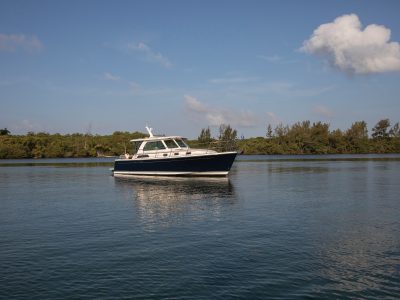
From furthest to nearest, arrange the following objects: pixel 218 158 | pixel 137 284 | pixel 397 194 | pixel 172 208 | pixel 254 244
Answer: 1. pixel 218 158
2. pixel 397 194
3. pixel 172 208
4. pixel 254 244
5. pixel 137 284

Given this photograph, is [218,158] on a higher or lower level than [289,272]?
higher

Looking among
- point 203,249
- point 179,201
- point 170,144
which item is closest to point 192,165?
point 170,144

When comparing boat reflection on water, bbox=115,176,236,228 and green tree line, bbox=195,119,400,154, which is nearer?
boat reflection on water, bbox=115,176,236,228

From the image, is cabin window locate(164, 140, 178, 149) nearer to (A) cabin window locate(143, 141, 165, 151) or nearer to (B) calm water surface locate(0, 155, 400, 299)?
(A) cabin window locate(143, 141, 165, 151)

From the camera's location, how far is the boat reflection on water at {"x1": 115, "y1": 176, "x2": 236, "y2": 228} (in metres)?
21.5

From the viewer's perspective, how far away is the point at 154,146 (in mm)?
45938

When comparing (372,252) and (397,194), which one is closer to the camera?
(372,252)

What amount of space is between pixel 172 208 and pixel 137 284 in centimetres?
1297

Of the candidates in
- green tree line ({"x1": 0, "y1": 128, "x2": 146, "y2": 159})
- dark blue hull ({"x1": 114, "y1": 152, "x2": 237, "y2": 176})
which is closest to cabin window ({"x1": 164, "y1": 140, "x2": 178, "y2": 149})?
dark blue hull ({"x1": 114, "y1": 152, "x2": 237, "y2": 176})

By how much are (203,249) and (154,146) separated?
31942 millimetres

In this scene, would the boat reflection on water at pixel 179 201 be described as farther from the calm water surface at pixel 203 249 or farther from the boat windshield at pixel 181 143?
the boat windshield at pixel 181 143

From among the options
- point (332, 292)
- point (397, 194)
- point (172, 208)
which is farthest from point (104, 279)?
point (397, 194)

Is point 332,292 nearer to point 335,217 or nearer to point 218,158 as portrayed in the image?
point 335,217

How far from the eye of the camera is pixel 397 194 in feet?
94.2
